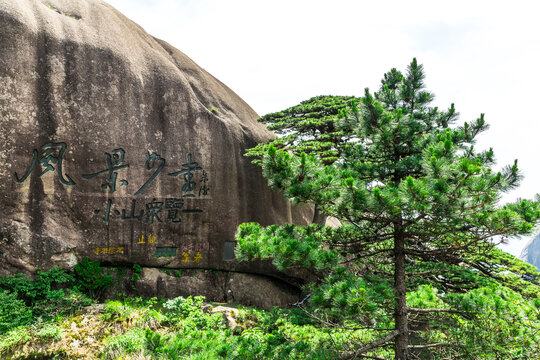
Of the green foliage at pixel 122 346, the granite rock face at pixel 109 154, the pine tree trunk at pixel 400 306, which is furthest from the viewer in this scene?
the granite rock face at pixel 109 154

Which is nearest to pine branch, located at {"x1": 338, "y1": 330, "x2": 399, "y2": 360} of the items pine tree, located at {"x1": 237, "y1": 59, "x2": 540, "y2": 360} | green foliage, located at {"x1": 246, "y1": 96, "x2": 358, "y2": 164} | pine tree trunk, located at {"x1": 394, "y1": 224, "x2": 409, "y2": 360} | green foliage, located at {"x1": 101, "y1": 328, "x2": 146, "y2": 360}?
pine tree, located at {"x1": 237, "y1": 59, "x2": 540, "y2": 360}

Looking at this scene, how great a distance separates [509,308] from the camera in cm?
324

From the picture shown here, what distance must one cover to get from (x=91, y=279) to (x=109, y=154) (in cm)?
264

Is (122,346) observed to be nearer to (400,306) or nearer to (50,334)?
(50,334)

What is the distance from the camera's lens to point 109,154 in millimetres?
7168

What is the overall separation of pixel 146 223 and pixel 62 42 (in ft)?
14.4

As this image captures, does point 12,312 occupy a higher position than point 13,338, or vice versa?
point 12,312

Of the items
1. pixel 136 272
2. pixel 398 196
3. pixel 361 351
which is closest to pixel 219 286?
pixel 136 272

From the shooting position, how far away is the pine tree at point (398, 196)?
3184mm

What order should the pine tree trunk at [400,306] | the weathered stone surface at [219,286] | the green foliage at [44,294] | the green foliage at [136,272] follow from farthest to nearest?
1. the weathered stone surface at [219,286]
2. the green foliage at [136,272]
3. the green foliage at [44,294]
4. the pine tree trunk at [400,306]

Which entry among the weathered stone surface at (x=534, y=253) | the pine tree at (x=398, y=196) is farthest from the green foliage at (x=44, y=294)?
the weathered stone surface at (x=534, y=253)

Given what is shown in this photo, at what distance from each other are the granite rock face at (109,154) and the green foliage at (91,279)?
0.62 feet

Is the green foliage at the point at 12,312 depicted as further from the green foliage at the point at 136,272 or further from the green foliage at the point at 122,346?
the green foliage at the point at 136,272

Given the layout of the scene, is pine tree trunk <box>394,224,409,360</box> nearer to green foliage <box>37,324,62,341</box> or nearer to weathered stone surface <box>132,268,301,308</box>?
weathered stone surface <box>132,268,301,308</box>
